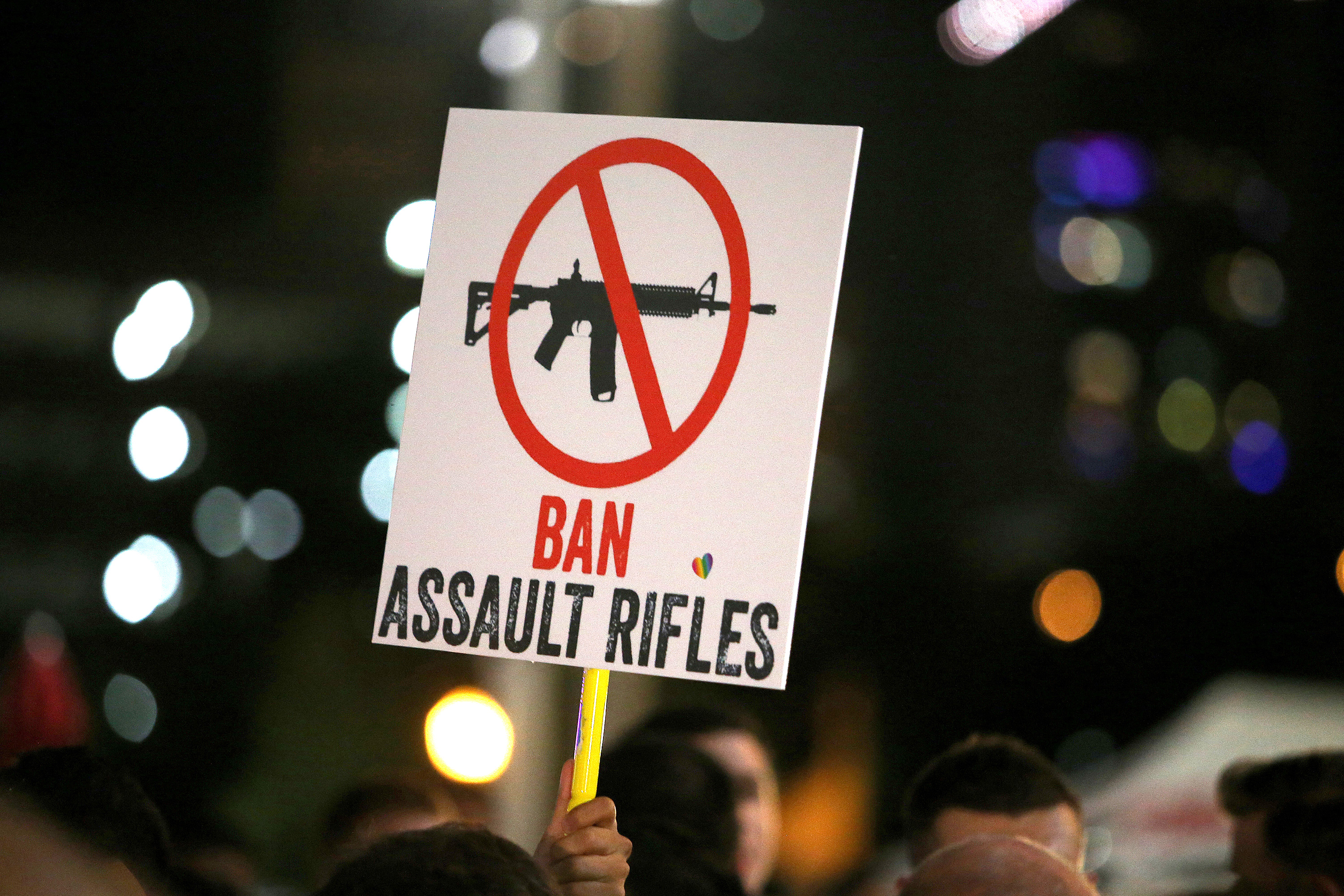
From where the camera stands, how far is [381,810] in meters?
3.35

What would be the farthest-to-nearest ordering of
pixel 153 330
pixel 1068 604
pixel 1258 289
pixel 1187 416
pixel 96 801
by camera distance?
pixel 153 330 → pixel 1068 604 → pixel 1187 416 → pixel 1258 289 → pixel 96 801

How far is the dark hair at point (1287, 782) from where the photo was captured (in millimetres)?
3107

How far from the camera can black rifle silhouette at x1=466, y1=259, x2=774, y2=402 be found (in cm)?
200

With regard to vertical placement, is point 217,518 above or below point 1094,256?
below

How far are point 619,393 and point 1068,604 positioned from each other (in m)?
6.55

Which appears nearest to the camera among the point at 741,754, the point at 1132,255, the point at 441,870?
the point at 441,870

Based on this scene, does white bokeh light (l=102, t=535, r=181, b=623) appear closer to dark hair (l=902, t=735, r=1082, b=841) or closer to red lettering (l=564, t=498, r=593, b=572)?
dark hair (l=902, t=735, r=1082, b=841)

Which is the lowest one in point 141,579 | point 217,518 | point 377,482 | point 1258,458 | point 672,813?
point 672,813

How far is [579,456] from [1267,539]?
6.38m

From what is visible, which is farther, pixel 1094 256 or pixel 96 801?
pixel 1094 256

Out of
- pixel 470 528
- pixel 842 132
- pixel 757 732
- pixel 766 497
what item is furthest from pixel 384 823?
pixel 842 132

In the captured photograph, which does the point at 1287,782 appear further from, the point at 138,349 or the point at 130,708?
the point at 130,708

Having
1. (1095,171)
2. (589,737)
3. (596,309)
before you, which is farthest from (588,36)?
(589,737)

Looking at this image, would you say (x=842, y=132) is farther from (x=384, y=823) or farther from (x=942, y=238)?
(x=942, y=238)
